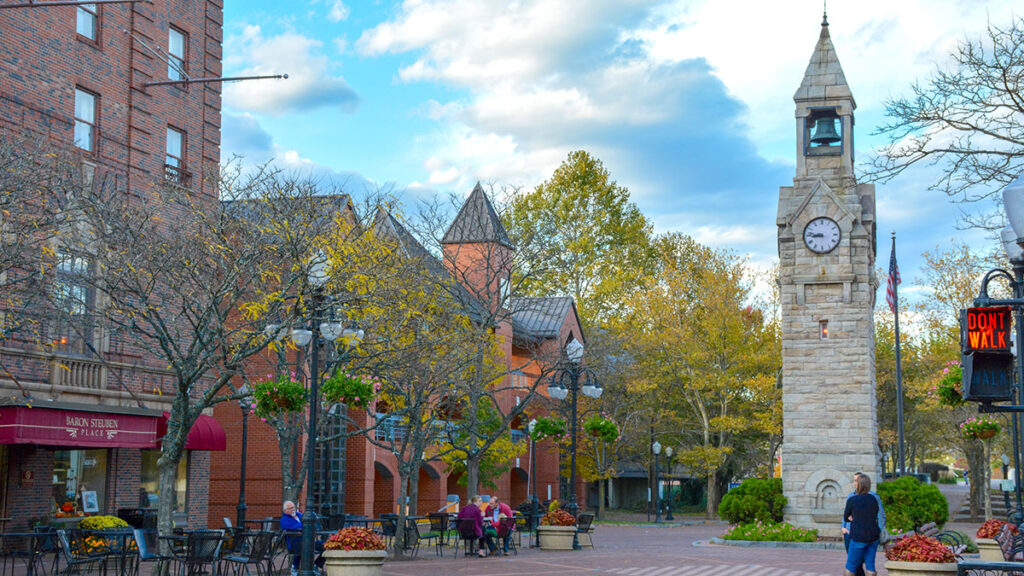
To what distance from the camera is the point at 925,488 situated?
29.7 meters

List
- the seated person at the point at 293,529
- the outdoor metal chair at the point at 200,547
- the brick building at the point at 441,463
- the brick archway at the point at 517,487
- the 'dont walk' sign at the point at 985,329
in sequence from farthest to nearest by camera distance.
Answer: the brick archway at the point at 517,487, the brick building at the point at 441,463, the seated person at the point at 293,529, the outdoor metal chair at the point at 200,547, the 'dont walk' sign at the point at 985,329

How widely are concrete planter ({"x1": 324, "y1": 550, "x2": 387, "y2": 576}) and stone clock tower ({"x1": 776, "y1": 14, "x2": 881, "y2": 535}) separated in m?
16.4

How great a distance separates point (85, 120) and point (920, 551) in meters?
20.7

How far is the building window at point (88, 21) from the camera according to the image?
84.7 ft

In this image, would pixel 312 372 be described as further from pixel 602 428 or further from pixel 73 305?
pixel 602 428

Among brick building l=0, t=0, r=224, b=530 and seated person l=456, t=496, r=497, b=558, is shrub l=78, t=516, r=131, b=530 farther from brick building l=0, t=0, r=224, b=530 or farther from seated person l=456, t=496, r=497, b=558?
seated person l=456, t=496, r=497, b=558

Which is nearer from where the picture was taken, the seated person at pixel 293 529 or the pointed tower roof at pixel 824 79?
the seated person at pixel 293 529

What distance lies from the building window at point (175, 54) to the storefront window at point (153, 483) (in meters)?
10.0

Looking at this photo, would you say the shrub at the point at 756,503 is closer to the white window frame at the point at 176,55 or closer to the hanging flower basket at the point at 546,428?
the hanging flower basket at the point at 546,428

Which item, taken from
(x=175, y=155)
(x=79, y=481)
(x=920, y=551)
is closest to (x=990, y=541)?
(x=920, y=551)

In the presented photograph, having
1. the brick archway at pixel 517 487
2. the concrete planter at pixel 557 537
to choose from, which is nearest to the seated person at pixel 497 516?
the concrete planter at pixel 557 537

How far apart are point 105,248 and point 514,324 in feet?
116

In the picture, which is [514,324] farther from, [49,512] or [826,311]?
[49,512]

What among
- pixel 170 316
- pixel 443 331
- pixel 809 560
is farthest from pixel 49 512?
pixel 809 560
